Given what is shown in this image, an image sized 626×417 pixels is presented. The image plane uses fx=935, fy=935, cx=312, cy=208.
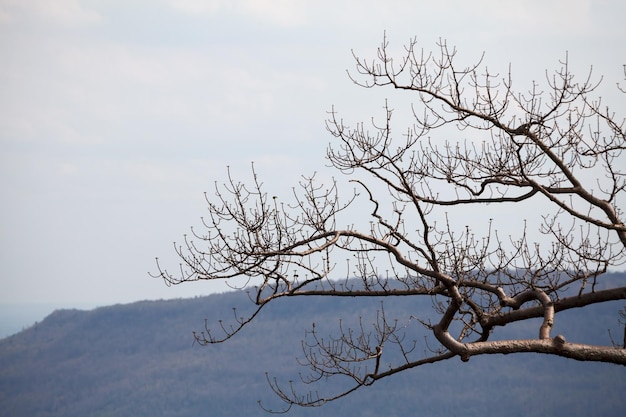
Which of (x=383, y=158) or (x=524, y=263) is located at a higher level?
(x=383, y=158)

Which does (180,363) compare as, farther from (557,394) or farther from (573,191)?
(573,191)

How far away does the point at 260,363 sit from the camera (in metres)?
112

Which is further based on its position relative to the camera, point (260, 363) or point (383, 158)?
point (260, 363)

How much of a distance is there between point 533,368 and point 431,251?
9119 centimetres

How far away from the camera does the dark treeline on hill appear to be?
3701 inches

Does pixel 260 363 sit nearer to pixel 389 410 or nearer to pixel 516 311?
pixel 389 410

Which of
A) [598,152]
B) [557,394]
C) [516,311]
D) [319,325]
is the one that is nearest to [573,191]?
[598,152]

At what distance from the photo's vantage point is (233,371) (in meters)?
113

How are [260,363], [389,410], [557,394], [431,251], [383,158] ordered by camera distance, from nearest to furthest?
[431,251] < [383,158] < [557,394] < [389,410] < [260,363]

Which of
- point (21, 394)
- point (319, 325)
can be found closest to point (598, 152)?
point (319, 325)

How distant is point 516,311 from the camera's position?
1251 centimetres

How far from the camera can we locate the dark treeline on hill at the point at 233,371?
308 feet

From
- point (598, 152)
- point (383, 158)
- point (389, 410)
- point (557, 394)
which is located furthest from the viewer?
point (389, 410)

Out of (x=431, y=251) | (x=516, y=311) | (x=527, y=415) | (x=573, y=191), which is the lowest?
(x=527, y=415)
